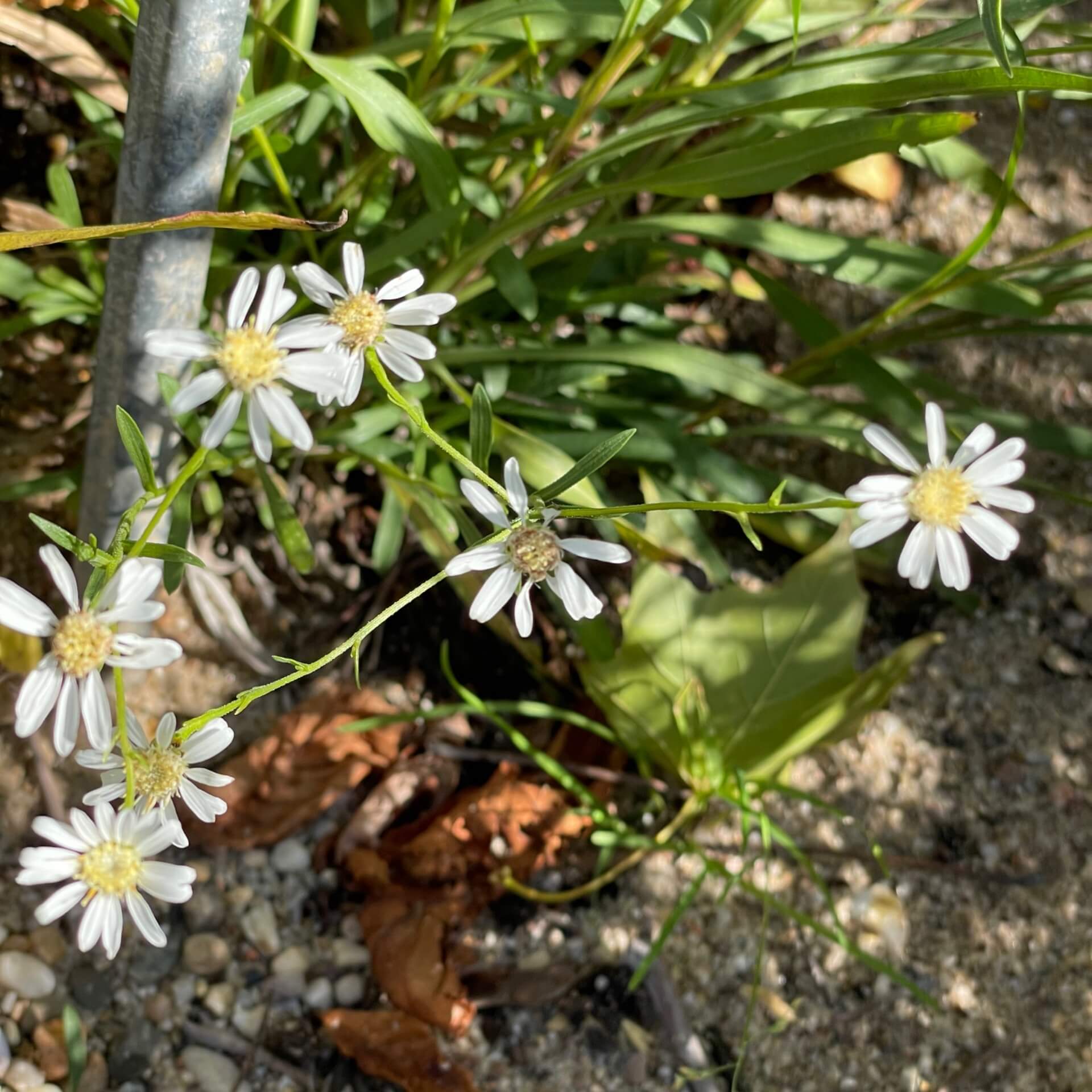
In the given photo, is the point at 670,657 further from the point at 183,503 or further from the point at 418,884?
the point at 183,503

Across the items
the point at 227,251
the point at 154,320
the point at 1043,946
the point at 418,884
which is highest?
the point at 227,251

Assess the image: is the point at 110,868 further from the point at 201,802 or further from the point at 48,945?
the point at 48,945

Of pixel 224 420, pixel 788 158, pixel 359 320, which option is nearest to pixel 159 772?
pixel 224 420

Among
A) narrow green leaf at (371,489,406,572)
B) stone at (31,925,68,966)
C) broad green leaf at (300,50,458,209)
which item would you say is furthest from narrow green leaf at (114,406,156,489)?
stone at (31,925,68,966)

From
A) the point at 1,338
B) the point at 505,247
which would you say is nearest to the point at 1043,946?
the point at 505,247

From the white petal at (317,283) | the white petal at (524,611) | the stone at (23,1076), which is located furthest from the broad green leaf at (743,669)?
the stone at (23,1076)

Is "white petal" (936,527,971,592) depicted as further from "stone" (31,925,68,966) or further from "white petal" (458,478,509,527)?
"stone" (31,925,68,966)
